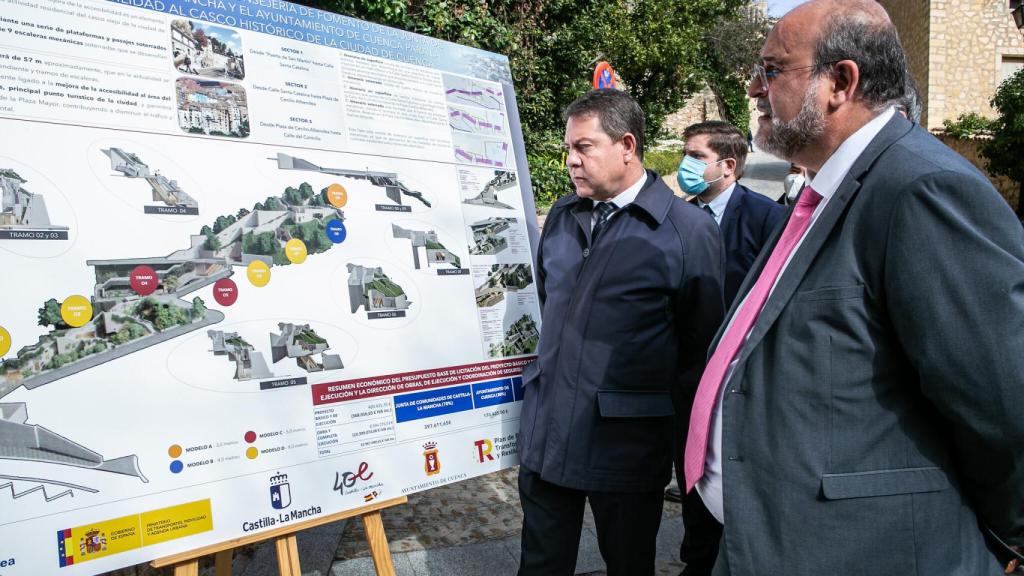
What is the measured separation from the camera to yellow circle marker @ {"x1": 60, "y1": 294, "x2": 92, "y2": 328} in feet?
5.19

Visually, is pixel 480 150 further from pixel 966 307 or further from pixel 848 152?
pixel 966 307

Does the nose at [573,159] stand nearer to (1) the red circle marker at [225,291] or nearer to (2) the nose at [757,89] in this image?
(2) the nose at [757,89]

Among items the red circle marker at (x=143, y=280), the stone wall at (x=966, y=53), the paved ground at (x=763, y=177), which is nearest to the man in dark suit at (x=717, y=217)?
the red circle marker at (x=143, y=280)

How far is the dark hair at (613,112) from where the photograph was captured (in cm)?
238

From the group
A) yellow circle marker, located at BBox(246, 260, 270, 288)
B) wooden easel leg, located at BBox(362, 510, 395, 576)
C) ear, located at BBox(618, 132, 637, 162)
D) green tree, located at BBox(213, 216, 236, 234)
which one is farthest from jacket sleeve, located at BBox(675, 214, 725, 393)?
green tree, located at BBox(213, 216, 236, 234)

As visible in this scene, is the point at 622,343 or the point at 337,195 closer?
the point at 337,195

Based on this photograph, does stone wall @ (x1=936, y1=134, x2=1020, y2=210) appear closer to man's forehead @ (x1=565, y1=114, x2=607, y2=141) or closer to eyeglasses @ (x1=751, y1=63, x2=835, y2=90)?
man's forehead @ (x1=565, y1=114, x2=607, y2=141)

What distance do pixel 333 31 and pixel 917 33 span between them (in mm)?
24962

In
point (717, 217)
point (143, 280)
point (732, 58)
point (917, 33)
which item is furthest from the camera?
point (732, 58)

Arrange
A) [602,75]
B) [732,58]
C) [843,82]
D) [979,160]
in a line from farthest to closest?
1. [732,58]
2. [979,160]
3. [602,75]
4. [843,82]

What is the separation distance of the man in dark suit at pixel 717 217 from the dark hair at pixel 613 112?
2.81 ft

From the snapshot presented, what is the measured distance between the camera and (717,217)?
364 cm

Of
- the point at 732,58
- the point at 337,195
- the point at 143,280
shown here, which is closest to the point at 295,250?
the point at 337,195

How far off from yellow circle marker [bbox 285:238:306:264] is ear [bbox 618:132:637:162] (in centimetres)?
116
